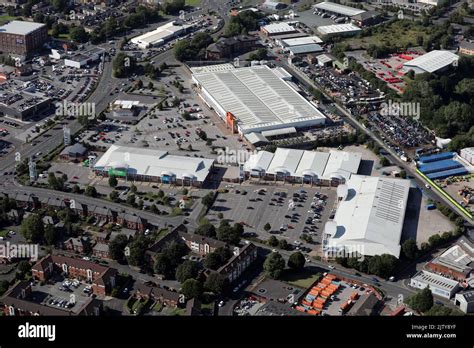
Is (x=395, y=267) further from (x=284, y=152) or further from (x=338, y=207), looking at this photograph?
(x=284, y=152)

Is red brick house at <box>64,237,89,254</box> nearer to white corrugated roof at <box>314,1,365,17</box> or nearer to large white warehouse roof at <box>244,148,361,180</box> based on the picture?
large white warehouse roof at <box>244,148,361,180</box>

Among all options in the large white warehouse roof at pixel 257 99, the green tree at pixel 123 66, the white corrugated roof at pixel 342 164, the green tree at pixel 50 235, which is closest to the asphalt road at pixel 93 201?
the green tree at pixel 50 235

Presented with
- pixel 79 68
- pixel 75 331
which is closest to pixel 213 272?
pixel 75 331

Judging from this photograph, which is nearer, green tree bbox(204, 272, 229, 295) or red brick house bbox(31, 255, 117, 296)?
green tree bbox(204, 272, 229, 295)

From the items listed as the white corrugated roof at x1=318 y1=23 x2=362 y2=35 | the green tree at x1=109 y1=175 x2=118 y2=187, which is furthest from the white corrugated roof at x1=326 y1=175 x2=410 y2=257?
the white corrugated roof at x1=318 y1=23 x2=362 y2=35

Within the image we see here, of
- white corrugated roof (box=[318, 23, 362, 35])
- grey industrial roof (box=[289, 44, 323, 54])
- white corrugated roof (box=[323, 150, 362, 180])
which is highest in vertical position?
white corrugated roof (box=[318, 23, 362, 35])

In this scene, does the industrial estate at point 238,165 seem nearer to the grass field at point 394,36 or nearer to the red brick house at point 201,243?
the red brick house at point 201,243

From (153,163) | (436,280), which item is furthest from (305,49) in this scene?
(436,280)
